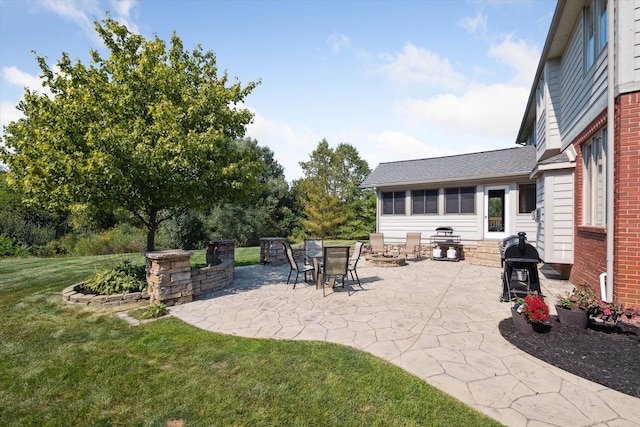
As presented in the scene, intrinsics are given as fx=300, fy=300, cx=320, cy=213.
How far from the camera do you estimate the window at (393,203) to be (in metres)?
12.8

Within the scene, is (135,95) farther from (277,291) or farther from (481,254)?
(481,254)

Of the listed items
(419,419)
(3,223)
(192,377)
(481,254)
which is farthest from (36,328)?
(3,223)

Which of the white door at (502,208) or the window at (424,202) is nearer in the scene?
the white door at (502,208)

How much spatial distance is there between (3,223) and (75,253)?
12.2ft

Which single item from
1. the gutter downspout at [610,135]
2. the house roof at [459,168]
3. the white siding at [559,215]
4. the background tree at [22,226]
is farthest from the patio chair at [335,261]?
the background tree at [22,226]

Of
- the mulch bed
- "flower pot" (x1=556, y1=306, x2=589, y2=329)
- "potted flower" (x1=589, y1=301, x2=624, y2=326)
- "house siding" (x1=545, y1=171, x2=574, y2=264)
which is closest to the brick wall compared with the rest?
"potted flower" (x1=589, y1=301, x2=624, y2=326)

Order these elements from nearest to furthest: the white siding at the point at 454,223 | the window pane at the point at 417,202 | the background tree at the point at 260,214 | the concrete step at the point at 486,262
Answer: the concrete step at the point at 486,262, the white siding at the point at 454,223, the window pane at the point at 417,202, the background tree at the point at 260,214

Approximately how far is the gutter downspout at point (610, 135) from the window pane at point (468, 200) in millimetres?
7017

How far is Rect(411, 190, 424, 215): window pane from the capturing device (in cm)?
1238

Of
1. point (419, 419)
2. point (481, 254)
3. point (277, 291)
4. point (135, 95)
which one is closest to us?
point (419, 419)

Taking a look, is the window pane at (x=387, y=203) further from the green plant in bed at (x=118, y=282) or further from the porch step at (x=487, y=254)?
the green plant in bed at (x=118, y=282)

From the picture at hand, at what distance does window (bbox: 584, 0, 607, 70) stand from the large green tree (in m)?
6.59

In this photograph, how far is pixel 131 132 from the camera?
5.91 metres

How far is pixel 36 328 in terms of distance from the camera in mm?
4461
